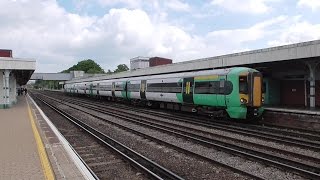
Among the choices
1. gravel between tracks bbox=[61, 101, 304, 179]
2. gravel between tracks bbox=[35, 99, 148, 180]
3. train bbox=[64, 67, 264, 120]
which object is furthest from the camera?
train bbox=[64, 67, 264, 120]

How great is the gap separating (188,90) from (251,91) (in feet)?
16.8

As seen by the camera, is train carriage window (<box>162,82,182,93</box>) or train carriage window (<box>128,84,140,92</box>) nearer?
train carriage window (<box>162,82,182,93</box>)

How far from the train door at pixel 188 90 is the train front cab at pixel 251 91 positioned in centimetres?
440

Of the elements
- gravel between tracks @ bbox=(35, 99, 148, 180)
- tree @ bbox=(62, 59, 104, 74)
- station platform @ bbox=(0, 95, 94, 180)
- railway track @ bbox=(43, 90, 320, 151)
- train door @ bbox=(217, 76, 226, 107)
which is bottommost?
gravel between tracks @ bbox=(35, 99, 148, 180)

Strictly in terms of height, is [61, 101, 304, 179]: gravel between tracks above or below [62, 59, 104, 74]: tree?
below

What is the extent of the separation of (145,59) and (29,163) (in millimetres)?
84841

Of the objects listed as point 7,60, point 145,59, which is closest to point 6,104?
point 7,60

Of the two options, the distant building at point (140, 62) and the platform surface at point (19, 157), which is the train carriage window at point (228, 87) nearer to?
the platform surface at point (19, 157)

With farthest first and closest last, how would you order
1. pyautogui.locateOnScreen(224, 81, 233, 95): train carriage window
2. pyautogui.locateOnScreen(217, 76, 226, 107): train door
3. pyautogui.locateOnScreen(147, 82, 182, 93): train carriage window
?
pyautogui.locateOnScreen(147, 82, 182, 93): train carriage window
pyautogui.locateOnScreen(217, 76, 226, 107): train door
pyautogui.locateOnScreen(224, 81, 233, 95): train carriage window

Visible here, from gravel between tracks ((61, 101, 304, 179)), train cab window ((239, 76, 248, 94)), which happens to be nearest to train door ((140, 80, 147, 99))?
train cab window ((239, 76, 248, 94))

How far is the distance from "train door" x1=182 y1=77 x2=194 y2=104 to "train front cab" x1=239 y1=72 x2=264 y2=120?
4.40m

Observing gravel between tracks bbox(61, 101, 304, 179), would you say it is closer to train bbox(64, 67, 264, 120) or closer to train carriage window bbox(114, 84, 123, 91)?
train bbox(64, 67, 264, 120)

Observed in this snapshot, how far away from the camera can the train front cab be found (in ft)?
58.3

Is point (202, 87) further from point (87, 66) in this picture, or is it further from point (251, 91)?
point (87, 66)
